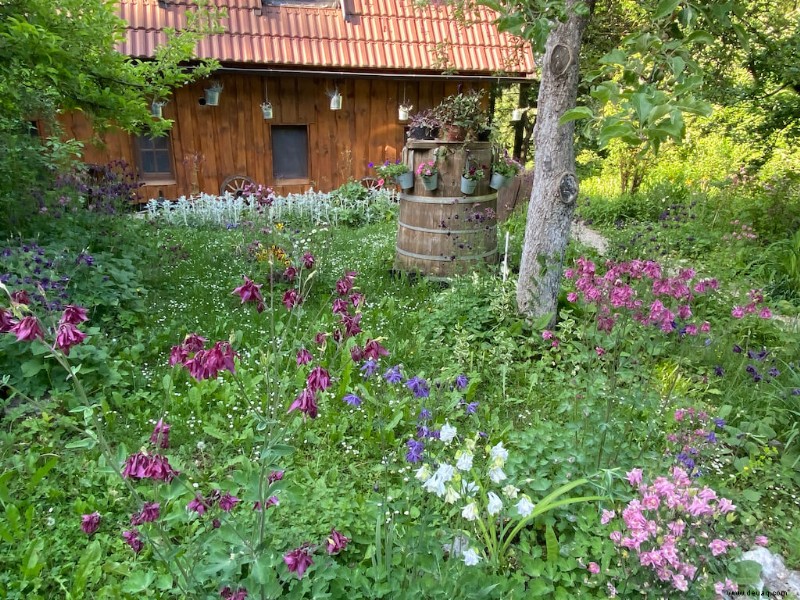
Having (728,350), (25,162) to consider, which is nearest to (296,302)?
(728,350)

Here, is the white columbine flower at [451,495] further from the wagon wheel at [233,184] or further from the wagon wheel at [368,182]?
the wagon wheel at [368,182]

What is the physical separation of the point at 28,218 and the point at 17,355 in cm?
213

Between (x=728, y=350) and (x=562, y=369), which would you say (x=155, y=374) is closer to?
(x=562, y=369)

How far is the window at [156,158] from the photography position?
8.79 meters

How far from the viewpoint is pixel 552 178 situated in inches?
157

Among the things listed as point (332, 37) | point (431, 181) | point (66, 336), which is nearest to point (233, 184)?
point (332, 37)

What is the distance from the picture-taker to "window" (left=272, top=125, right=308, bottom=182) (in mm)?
9617

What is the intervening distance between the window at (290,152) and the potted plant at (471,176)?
17.6 ft

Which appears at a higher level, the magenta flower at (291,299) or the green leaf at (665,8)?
the green leaf at (665,8)

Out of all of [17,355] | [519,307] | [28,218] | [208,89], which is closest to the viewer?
[17,355]

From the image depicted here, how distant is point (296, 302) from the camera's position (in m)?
1.83

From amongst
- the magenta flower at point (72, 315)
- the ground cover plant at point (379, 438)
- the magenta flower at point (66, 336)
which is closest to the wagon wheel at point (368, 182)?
the ground cover plant at point (379, 438)

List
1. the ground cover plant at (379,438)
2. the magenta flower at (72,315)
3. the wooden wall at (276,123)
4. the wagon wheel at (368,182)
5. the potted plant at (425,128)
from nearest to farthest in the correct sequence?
the magenta flower at (72,315)
the ground cover plant at (379,438)
the potted plant at (425,128)
the wooden wall at (276,123)
the wagon wheel at (368,182)

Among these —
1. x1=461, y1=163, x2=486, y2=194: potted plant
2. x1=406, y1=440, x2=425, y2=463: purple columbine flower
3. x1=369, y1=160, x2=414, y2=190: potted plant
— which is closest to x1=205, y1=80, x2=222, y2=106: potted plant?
x1=369, y1=160, x2=414, y2=190: potted plant
